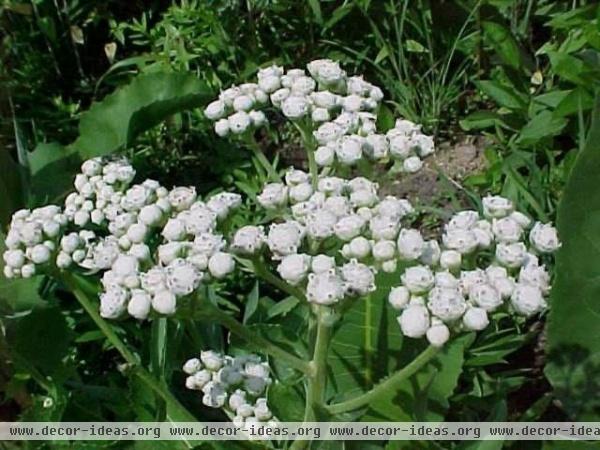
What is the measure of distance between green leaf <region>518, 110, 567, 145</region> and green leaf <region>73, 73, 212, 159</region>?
2.62 feet

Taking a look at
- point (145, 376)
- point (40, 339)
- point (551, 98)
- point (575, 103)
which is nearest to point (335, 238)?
point (145, 376)

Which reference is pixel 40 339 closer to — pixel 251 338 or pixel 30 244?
pixel 30 244

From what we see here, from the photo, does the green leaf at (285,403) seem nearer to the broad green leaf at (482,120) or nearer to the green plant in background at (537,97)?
the green plant in background at (537,97)

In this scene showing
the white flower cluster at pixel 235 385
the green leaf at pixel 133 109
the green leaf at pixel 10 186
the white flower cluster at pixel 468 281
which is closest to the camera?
the white flower cluster at pixel 468 281

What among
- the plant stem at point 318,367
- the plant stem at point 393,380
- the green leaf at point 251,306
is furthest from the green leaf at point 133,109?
the plant stem at point 393,380

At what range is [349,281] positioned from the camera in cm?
135

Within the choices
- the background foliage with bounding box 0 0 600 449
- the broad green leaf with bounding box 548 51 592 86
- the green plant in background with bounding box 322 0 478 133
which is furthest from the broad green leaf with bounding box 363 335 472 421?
the green plant in background with bounding box 322 0 478 133

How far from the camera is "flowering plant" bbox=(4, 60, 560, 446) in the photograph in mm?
1364

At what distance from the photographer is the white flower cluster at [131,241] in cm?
138

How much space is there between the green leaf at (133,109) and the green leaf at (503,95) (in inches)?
31.3

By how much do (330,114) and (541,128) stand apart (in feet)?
3.45

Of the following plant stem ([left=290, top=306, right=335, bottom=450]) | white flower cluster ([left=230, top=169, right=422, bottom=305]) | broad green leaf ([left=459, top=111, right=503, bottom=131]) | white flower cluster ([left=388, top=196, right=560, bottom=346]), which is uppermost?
white flower cluster ([left=230, top=169, right=422, bottom=305])

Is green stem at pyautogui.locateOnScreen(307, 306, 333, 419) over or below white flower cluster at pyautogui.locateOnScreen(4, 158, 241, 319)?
below

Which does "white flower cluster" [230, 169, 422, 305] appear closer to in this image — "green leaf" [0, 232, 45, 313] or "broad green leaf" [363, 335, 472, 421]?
"broad green leaf" [363, 335, 472, 421]
